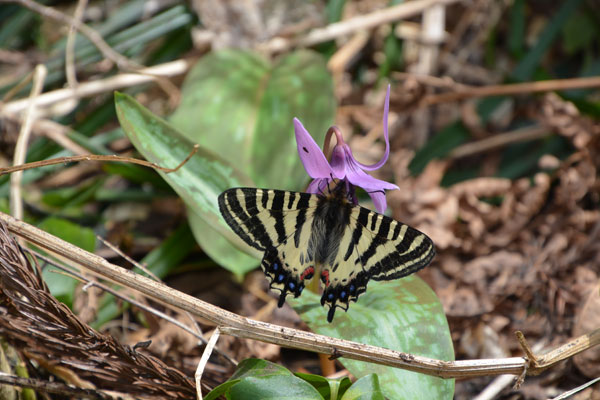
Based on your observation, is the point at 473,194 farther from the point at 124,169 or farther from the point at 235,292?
the point at 124,169

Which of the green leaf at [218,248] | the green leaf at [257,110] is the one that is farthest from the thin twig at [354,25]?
the green leaf at [218,248]

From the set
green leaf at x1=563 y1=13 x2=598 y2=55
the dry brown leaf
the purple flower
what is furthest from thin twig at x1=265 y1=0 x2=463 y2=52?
the dry brown leaf

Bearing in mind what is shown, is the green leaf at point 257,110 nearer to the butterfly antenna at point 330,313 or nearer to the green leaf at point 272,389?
the butterfly antenna at point 330,313

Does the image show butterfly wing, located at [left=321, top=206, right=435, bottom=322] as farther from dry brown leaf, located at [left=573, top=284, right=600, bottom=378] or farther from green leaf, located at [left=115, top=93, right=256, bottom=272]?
dry brown leaf, located at [left=573, top=284, right=600, bottom=378]

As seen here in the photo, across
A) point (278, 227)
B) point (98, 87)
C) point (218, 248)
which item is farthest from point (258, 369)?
point (98, 87)

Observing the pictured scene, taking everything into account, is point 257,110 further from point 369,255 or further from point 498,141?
point 498,141

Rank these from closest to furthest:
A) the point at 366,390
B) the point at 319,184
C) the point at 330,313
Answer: the point at 366,390 < the point at 330,313 < the point at 319,184
